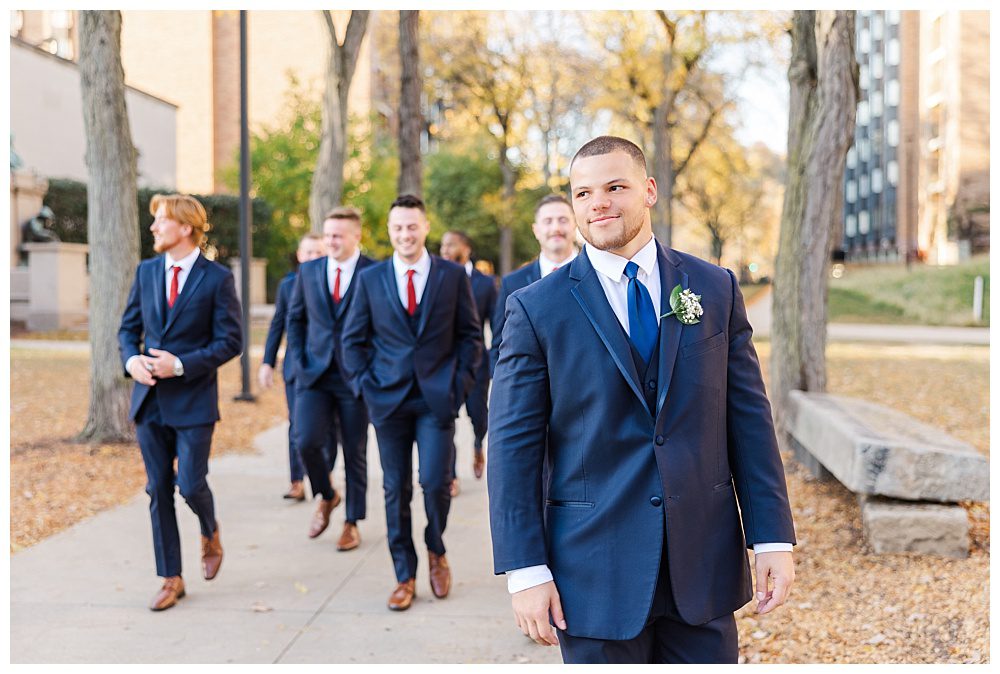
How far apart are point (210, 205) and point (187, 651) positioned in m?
29.7

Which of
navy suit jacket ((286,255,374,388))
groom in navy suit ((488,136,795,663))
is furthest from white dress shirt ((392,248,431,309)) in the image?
groom in navy suit ((488,136,795,663))

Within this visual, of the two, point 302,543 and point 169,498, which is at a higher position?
point 169,498

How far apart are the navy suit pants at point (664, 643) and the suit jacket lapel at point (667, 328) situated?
1.50 ft

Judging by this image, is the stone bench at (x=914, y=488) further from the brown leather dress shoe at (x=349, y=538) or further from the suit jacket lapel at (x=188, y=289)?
the suit jacket lapel at (x=188, y=289)

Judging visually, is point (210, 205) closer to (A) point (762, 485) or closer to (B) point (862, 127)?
(A) point (762, 485)

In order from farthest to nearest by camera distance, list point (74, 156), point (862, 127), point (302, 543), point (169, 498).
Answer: point (862, 127), point (74, 156), point (302, 543), point (169, 498)

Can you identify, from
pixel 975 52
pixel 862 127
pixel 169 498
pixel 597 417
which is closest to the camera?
pixel 597 417

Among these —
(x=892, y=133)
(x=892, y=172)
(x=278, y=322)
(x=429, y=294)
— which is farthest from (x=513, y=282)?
(x=892, y=133)

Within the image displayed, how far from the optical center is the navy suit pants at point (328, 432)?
23.4 ft

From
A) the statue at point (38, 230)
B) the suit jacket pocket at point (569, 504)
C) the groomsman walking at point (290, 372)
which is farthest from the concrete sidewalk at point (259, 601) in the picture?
the statue at point (38, 230)

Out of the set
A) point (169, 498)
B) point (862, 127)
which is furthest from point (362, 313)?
point (862, 127)

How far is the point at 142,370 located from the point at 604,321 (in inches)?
144

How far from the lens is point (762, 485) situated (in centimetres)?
292

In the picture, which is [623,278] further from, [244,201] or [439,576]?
[244,201]
